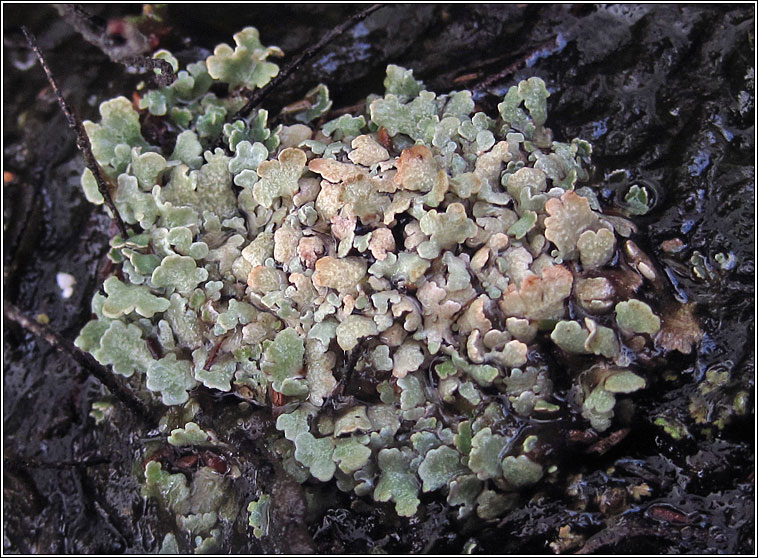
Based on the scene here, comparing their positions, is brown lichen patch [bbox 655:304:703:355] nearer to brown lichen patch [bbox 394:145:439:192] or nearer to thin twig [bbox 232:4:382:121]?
brown lichen patch [bbox 394:145:439:192]

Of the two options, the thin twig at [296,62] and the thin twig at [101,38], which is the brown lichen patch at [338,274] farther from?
the thin twig at [101,38]

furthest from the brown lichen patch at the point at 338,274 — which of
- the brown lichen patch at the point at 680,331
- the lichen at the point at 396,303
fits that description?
the brown lichen patch at the point at 680,331

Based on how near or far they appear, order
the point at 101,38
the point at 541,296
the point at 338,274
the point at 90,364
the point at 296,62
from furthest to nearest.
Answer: the point at 101,38 < the point at 296,62 < the point at 90,364 < the point at 338,274 < the point at 541,296

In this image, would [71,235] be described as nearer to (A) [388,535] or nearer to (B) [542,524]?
(A) [388,535]

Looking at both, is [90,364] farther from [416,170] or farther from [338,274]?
[416,170]

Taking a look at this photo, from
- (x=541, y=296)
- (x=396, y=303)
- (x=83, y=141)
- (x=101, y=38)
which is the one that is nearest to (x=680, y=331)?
(x=541, y=296)

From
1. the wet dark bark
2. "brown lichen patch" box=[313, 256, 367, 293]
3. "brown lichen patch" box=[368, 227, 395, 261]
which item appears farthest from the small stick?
"brown lichen patch" box=[368, 227, 395, 261]
